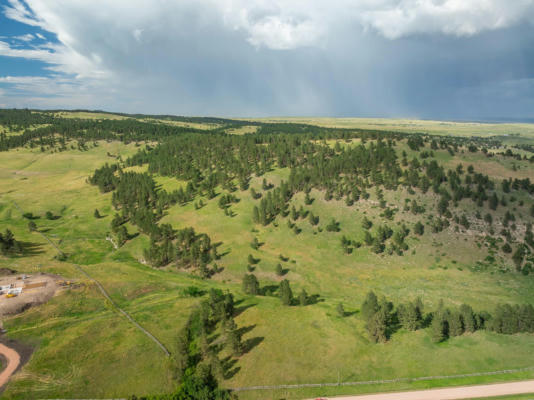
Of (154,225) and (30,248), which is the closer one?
(30,248)

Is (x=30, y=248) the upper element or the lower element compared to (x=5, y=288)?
lower

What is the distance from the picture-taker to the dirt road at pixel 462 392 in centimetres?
4234

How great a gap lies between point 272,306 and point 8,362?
50.4 m

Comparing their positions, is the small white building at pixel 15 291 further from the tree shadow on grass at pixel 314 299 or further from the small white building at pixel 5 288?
the tree shadow on grass at pixel 314 299

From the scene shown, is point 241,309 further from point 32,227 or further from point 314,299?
point 32,227

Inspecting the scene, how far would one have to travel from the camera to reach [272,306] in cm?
6819

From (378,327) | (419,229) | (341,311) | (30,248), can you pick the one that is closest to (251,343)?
(341,311)

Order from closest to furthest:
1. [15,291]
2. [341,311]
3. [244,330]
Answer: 1. [244,330]
2. [341,311]
3. [15,291]

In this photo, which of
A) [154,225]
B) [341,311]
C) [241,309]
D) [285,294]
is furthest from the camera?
[154,225]

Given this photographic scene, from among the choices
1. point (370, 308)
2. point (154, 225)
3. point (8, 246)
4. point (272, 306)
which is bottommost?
point (8, 246)

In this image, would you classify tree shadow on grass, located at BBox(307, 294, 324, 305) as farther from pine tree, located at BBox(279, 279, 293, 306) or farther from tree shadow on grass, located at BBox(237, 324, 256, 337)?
tree shadow on grass, located at BBox(237, 324, 256, 337)

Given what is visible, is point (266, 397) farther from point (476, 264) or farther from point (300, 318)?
point (476, 264)

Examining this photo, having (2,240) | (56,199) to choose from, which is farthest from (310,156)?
(56,199)

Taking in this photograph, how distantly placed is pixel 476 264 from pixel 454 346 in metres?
44.9
